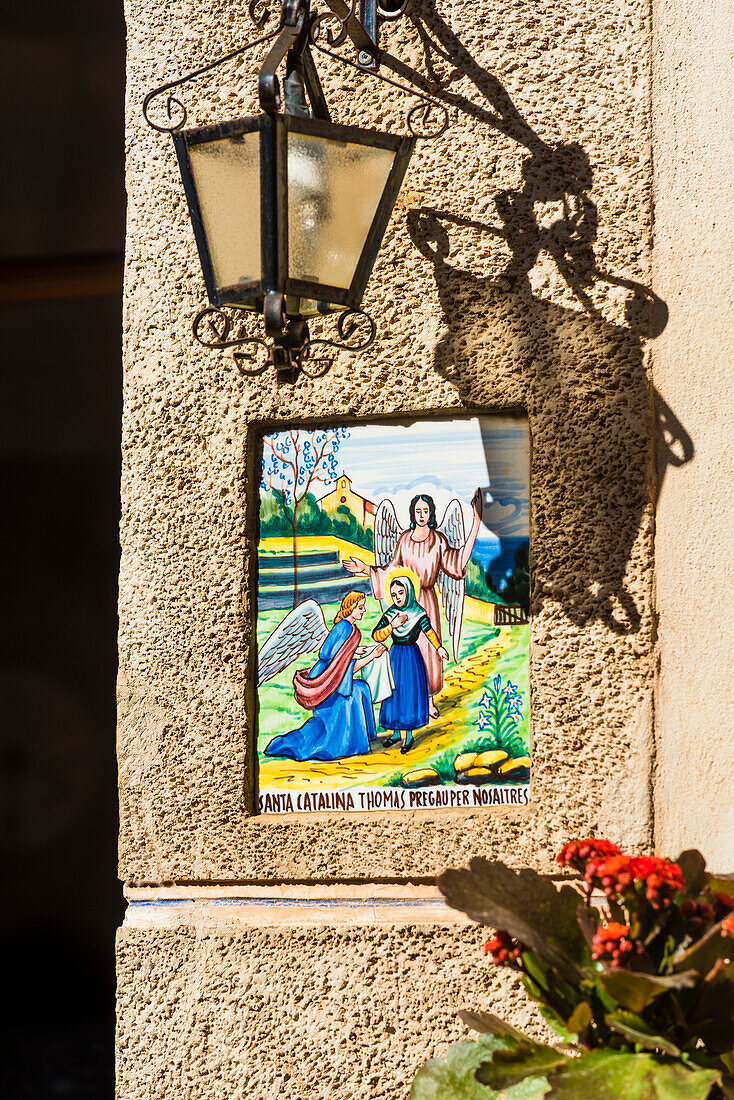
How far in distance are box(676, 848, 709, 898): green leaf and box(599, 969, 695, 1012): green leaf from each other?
185 millimetres

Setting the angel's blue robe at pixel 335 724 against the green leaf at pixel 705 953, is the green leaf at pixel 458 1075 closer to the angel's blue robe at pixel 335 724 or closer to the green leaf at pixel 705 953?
the green leaf at pixel 705 953

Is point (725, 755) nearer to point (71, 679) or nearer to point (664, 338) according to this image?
point (664, 338)

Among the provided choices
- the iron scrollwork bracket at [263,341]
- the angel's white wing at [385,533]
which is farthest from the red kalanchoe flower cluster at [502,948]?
the iron scrollwork bracket at [263,341]

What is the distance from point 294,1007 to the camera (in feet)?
7.39

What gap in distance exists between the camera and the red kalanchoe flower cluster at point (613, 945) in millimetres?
1379

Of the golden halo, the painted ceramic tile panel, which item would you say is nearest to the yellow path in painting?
the painted ceramic tile panel

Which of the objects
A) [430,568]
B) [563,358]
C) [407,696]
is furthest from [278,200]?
[407,696]

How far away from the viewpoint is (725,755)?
2.14 metres

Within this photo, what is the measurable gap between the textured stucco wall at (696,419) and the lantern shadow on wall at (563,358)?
0.05 m

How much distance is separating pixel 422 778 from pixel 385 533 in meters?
0.62

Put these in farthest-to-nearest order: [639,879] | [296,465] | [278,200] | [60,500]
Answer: [60,500] → [296,465] → [278,200] → [639,879]

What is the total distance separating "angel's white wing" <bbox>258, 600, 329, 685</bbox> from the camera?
235cm

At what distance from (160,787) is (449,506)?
1.04 m

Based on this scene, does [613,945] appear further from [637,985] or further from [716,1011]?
[716,1011]
